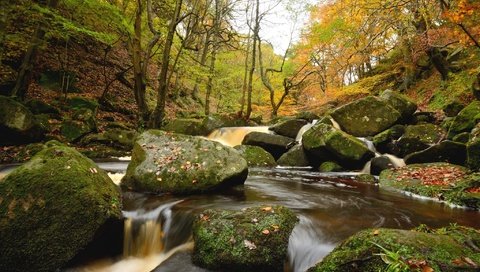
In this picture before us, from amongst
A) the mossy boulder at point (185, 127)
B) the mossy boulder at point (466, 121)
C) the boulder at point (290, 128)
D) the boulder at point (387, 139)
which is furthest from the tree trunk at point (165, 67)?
the mossy boulder at point (466, 121)

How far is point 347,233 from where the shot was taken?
164 inches

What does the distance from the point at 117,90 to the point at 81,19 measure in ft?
12.9

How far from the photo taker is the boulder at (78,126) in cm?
1054

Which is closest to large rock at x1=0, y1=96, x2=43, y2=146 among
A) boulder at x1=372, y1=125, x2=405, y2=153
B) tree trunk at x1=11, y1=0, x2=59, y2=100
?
tree trunk at x1=11, y1=0, x2=59, y2=100

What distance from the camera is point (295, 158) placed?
1098cm

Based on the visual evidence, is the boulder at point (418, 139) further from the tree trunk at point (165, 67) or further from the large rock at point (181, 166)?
the tree trunk at point (165, 67)

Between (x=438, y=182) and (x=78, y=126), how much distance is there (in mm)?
10169

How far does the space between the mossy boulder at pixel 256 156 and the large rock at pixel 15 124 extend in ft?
19.9

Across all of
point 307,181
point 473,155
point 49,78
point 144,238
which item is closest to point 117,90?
point 49,78

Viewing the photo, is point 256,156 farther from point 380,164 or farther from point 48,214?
point 48,214

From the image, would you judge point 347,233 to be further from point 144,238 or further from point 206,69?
point 206,69

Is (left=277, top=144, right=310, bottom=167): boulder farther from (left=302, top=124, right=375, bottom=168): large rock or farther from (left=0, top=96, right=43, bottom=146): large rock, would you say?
(left=0, top=96, right=43, bottom=146): large rock

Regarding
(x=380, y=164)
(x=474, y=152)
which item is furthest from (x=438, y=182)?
(x=380, y=164)

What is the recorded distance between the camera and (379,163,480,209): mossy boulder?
5840 millimetres
